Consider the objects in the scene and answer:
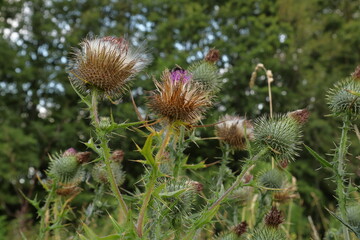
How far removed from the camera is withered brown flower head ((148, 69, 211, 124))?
6.38ft

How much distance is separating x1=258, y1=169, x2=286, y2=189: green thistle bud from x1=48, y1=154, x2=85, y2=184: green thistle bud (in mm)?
1411

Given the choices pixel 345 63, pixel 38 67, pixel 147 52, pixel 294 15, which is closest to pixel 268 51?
pixel 294 15

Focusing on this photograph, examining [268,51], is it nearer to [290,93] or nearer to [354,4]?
[290,93]

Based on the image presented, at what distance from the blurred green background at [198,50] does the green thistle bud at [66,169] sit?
575 inches

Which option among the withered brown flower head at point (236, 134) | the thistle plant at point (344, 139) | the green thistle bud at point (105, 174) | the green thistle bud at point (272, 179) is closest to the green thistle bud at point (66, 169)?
the green thistle bud at point (105, 174)

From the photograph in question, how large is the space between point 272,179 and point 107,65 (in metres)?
1.65

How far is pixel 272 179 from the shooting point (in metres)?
3.23

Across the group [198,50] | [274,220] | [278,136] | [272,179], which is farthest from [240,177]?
[198,50]

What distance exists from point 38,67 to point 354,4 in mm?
16869

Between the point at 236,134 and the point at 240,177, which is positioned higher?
the point at 240,177

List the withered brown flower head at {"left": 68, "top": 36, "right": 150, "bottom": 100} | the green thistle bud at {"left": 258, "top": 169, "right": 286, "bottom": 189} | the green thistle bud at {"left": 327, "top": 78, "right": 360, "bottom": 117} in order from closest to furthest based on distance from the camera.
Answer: the withered brown flower head at {"left": 68, "top": 36, "right": 150, "bottom": 100}, the green thistle bud at {"left": 327, "top": 78, "right": 360, "bottom": 117}, the green thistle bud at {"left": 258, "top": 169, "right": 286, "bottom": 189}

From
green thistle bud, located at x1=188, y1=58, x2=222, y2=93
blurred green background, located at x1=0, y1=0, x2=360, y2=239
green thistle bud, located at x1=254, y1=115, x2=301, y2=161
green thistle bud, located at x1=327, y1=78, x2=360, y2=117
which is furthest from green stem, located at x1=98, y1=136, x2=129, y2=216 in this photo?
blurred green background, located at x1=0, y1=0, x2=360, y2=239

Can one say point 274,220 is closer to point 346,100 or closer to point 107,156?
point 346,100

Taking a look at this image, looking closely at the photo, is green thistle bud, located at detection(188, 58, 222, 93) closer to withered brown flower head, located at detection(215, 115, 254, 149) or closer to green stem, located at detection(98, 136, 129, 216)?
withered brown flower head, located at detection(215, 115, 254, 149)
